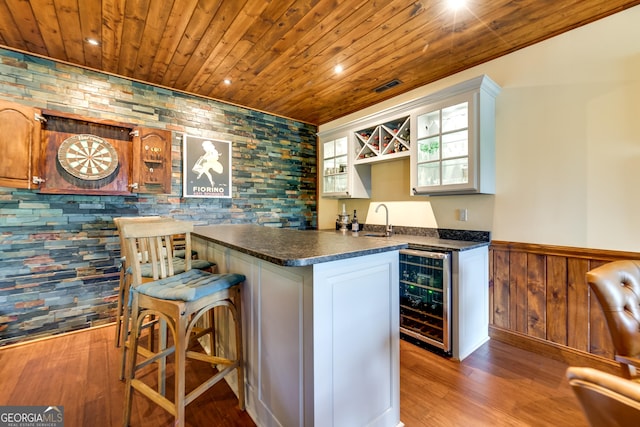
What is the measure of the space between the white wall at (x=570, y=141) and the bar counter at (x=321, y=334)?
61.6 inches

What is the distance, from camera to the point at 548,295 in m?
2.13

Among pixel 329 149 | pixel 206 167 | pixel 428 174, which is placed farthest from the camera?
pixel 329 149

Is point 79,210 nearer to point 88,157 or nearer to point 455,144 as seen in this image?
point 88,157

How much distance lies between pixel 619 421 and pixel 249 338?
1459mm

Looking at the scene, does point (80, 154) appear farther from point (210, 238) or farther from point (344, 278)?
point (344, 278)

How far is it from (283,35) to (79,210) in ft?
8.15

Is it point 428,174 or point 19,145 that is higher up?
point 19,145

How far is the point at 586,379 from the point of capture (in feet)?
1.55

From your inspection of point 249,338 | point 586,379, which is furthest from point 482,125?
point 249,338

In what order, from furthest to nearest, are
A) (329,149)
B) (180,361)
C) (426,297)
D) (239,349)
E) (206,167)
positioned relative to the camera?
(329,149), (206,167), (426,297), (239,349), (180,361)

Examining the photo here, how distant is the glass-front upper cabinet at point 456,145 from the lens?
226cm

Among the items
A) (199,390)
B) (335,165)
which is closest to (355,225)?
(335,165)

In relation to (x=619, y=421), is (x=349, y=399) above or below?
below

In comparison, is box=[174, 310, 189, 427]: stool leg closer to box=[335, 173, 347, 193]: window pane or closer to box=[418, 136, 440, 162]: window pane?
box=[418, 136, 440, 162]: window pane
